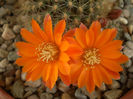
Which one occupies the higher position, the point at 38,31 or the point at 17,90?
the point at 38,31

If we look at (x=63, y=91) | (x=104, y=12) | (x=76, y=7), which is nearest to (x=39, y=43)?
(x=76, y=7)

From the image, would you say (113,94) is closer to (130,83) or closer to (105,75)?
(130,83)

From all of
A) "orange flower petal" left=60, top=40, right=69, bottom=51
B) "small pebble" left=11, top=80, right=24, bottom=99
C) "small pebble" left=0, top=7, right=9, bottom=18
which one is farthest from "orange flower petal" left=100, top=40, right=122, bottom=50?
"small pebble" left=0, top=7, right=9, bottom=18

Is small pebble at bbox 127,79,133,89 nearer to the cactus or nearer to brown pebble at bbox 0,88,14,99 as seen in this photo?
the cactus

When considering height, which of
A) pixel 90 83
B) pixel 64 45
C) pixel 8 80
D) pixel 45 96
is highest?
pixel 64 45

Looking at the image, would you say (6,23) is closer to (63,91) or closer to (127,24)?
(63,91)

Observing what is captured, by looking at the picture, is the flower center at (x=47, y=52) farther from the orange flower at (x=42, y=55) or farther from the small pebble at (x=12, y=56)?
the small pebble at (x=12, y=56)

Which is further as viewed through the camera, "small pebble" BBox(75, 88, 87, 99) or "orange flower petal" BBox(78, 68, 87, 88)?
"small pebble" BBox(75, 88, 87, 99)

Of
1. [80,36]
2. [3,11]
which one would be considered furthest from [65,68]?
[3,11]
